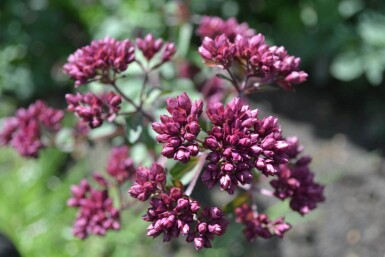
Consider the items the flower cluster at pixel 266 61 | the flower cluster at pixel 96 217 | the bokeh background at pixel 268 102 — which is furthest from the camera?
the bokeh background at pixel 268 102

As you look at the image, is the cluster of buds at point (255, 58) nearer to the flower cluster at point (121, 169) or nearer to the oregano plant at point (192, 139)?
the oregano plant at point (192, 139)

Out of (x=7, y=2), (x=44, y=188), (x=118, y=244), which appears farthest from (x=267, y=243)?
(x=7, y=2)

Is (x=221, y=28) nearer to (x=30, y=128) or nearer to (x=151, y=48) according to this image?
(x=151, y=48)

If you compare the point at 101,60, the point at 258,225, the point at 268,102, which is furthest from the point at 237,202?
the point at 268,102

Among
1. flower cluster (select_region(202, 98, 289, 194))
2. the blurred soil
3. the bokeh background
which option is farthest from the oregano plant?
the blurred soil

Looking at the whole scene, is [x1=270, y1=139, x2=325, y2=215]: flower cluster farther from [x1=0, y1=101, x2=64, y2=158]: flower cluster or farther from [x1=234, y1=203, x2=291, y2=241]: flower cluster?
[x1=0, y1=101, x2=64, y2=158]: flower cluster

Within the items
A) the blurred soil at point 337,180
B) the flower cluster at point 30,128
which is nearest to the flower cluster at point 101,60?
the flower cluster at point 30,128
